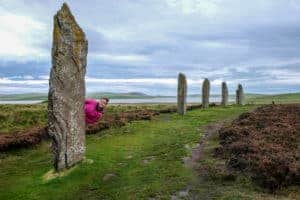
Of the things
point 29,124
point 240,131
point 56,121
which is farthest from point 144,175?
point 29,124

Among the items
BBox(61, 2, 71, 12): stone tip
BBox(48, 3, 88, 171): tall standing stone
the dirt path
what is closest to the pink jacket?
the dirt path

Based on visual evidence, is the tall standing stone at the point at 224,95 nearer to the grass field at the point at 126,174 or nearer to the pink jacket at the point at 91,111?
the pink jacket at the point at 91,111

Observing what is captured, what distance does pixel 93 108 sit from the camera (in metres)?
31.2

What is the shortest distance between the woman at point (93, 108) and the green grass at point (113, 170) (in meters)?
2.10

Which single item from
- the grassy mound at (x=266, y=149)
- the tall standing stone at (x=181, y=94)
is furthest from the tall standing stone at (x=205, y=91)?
the grassy mound at (x=266, y=149)

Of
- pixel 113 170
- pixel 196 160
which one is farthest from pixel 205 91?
pixel 113 170

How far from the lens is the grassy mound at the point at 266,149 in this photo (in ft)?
56.1

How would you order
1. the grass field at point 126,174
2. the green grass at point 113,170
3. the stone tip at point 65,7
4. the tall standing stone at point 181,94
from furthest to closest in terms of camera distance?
1. the tall standing stone at point 181,94
2. the stone tip at point 65,7
3. the green grass at point 113,170
4. the grass field at point 126,174

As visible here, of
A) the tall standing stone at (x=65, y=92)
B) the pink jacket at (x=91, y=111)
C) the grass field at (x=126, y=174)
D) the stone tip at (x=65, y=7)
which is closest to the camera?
the grass field at (x=126, y=174)

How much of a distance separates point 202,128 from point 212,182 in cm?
1476

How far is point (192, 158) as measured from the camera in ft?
71.8

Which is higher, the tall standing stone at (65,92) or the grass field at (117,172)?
the tall standing stone at (65,92)

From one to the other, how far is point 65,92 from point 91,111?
1098 centimetres

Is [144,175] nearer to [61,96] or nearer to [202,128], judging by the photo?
[61,96]
